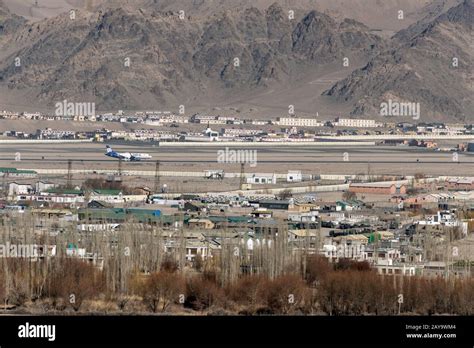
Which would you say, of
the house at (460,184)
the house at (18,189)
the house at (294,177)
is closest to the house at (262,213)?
the house at (18,189)

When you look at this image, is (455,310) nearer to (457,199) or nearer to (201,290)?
(201,290)

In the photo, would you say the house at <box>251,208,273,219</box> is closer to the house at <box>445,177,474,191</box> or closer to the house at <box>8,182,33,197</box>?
the house at <box>8,182,33,197</box>

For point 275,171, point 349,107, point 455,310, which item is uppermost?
point 349,107

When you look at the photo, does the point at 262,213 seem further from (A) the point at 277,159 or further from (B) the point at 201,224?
(A) the point at 277,159

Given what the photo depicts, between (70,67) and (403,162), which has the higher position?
(70,67)

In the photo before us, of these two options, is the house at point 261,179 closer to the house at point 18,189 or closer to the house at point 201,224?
the house at point 18,189

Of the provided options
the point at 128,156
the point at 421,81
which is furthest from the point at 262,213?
the point at 421,81

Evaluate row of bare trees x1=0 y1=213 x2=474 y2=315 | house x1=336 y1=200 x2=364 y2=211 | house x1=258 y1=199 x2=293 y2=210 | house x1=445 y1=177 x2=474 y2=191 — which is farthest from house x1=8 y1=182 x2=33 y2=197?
row of bare trees x1=0 y1=213 x2=474 y2=315

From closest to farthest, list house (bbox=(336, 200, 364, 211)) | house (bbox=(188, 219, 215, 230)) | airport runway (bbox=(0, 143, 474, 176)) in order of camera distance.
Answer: house (bbox=(188, 219, 215, 230)) → house (bbox=(336, 200, 364, 211)) → airport runway (bbox=(0, 143, 474, 176))

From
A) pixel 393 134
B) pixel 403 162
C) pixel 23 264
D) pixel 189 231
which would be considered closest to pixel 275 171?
pixel 403 162
